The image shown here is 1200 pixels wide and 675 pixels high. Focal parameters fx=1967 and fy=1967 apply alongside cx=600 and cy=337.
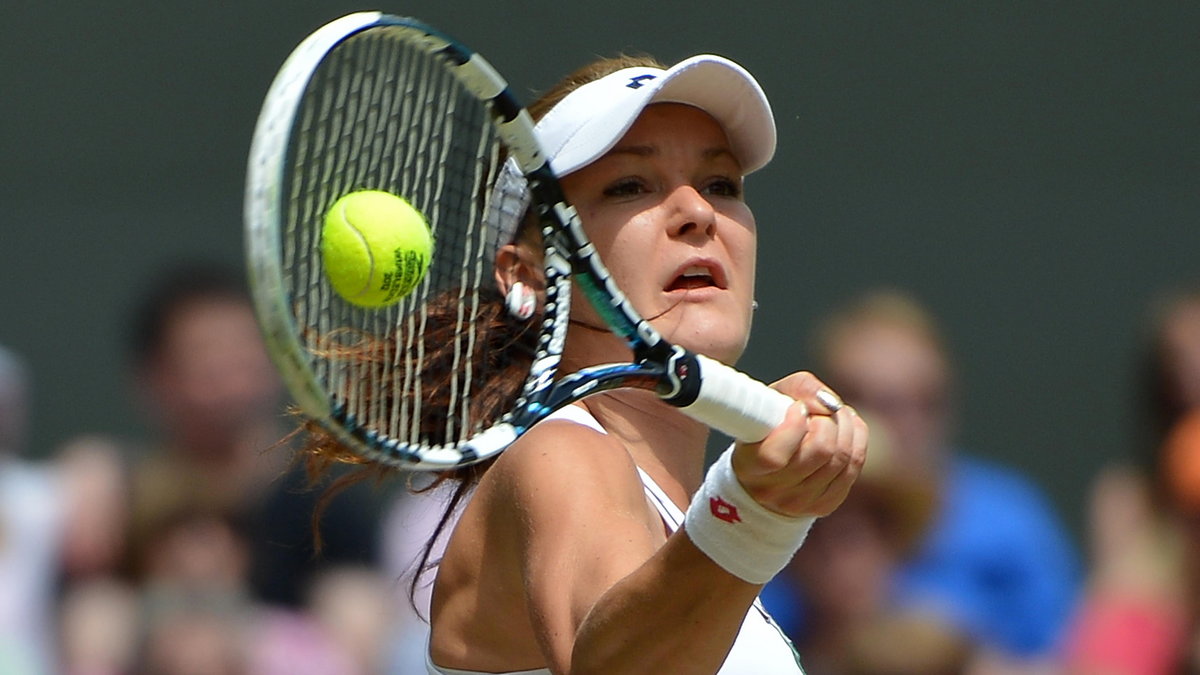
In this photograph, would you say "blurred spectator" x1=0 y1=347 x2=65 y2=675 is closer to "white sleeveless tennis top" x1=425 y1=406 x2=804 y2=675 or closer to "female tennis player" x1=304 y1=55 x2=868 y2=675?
"female tennis player" x1=304 y1=55 x2=868 y2=675

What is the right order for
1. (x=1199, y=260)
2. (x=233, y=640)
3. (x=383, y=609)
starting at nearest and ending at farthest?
(x=233, y=640), (x=383, y=609), (x=1199, y=260)

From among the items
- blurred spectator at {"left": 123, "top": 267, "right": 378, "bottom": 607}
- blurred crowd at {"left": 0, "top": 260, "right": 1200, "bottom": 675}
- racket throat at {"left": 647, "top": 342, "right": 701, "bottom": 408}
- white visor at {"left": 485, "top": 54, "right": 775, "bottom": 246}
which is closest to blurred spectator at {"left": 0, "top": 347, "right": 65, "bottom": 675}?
blurred crowd at {"left": 0, "top": 260, "right": 1200, "bottom": 675}

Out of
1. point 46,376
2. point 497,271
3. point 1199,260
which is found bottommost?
point 46,376

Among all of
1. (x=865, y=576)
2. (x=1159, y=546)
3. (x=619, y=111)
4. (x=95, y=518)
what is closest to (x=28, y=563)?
(x=95, y=518)

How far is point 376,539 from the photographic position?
4199 millimetres

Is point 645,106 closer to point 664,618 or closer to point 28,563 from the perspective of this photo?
point 664,618

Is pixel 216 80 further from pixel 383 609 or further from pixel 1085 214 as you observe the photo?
pixel 1085 214

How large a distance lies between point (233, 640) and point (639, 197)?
6.36 feet

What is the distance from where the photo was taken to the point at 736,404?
186 cm

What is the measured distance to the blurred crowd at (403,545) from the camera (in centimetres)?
373

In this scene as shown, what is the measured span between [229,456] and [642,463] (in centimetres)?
207

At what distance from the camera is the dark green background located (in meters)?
4.96

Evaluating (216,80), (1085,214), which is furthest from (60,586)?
(1085,214)

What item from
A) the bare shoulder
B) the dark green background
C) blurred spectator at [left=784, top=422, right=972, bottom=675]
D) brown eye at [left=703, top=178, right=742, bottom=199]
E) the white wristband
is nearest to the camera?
the white wristband
